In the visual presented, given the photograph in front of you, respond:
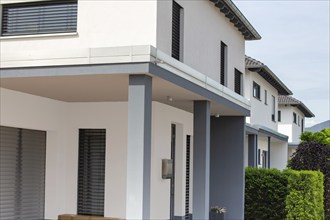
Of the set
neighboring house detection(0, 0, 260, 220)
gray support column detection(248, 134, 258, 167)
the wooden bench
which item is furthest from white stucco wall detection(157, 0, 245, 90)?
gray support column detection(248, 134, 258, 167)

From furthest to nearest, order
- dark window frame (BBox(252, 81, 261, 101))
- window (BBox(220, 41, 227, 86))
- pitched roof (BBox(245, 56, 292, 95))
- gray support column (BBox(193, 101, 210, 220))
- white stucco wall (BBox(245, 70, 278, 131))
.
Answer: dark window frame (BBox(252, 81, 261, 101)) → white stucco wall (BBox(245, 70, 278, 131)) → pitched roof (BBox(245, 56, 292, 95)) → window (BBox(220, 41, 227, 86)) → gray support column (BBox(193, 101, 210, 220))

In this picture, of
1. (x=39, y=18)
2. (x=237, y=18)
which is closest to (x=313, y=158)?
(x=237, y=18)

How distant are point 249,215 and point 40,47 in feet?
37.9

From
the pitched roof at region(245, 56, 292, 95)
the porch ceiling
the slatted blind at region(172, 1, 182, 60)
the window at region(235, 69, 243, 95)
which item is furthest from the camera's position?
the pitched roof at region(245, 56, 292, 95)

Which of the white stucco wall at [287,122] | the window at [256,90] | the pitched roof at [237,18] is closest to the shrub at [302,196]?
the pitched roof at [237,18]

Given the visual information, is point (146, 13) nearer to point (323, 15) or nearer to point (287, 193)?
point (287, 193)

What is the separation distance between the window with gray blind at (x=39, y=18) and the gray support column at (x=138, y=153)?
2.51 m

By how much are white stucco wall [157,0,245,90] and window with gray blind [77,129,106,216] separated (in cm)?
344

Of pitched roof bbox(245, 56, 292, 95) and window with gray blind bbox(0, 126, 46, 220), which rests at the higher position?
pitched roof bbox(245, 56, 292, 95)

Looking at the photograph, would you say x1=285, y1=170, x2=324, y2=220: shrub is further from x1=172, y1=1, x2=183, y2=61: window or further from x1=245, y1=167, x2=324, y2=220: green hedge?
x1=172, y1=1, x2=183, y2=61: window

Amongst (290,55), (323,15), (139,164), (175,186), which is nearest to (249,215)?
(175,186)

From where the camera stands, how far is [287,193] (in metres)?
21.0

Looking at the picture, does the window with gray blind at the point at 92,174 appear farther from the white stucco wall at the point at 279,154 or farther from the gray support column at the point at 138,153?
the white stucco wall at the point at 279,154

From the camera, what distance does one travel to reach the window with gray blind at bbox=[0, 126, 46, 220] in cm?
1530
